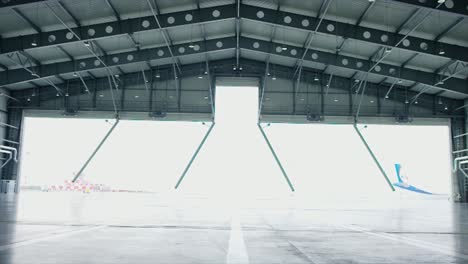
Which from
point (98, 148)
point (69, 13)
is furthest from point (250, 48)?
point (98, 148)

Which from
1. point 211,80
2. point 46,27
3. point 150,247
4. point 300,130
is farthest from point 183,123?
point 150,247

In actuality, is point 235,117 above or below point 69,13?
below

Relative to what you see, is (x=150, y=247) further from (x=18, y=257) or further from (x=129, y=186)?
(x=129, y=186)

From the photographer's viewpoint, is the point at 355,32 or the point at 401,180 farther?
the point at 401,180

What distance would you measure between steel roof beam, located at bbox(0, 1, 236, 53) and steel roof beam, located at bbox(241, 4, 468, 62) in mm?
1944

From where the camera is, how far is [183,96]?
1421 inches

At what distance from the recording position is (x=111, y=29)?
81.1ft

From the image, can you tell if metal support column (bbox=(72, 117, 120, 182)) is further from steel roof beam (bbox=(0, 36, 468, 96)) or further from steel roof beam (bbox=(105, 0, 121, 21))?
steel roof beam (bbox=(105, 0, 121, 21))

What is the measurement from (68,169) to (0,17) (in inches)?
680

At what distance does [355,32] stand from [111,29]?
15822mm

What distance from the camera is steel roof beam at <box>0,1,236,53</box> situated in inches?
971

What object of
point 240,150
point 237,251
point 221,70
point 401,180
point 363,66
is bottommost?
point 237,251

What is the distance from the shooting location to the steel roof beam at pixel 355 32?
80.7 ft

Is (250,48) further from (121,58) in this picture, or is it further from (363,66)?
(121,58)
